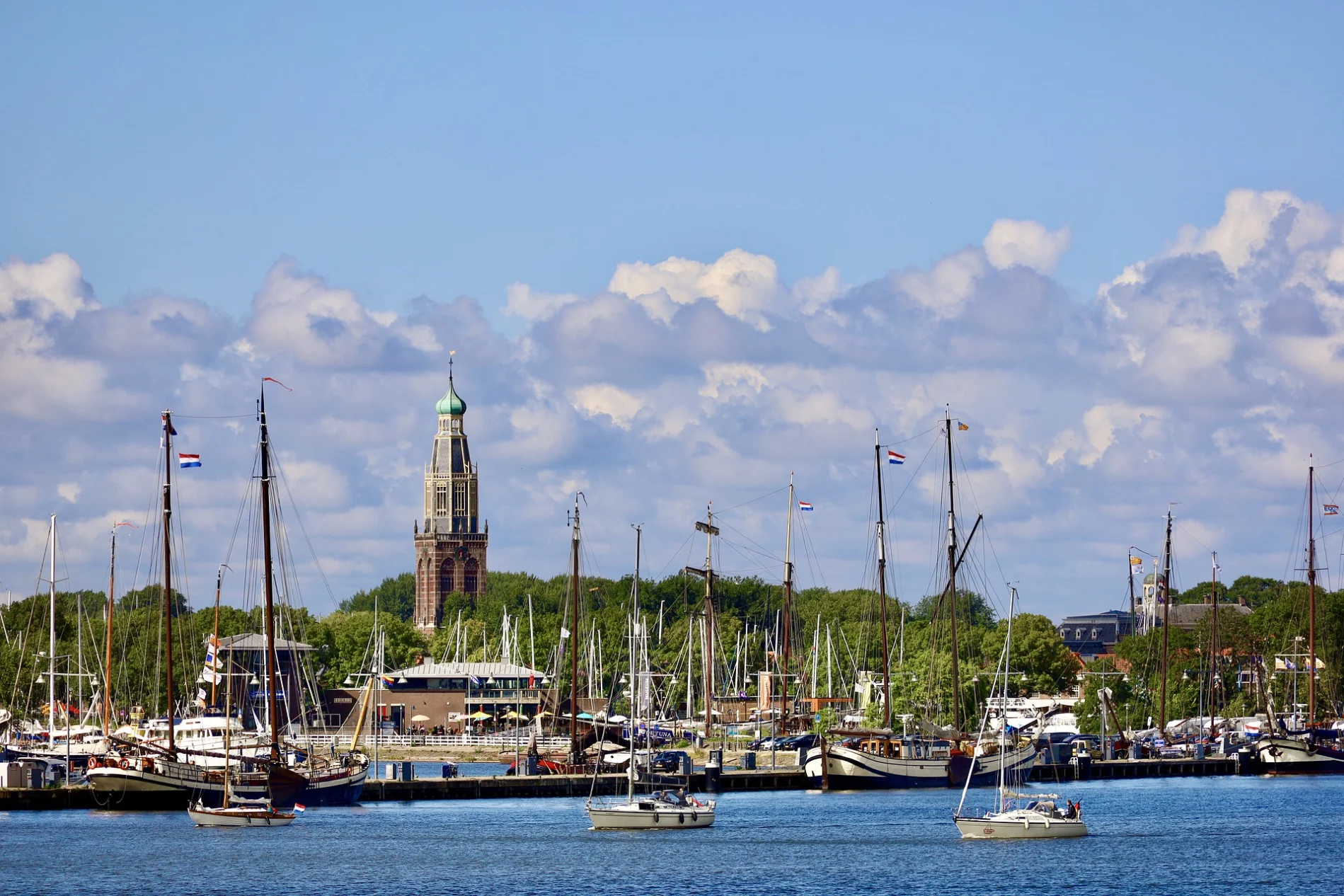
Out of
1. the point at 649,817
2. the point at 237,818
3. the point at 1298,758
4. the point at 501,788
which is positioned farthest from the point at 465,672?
the point at 649,817

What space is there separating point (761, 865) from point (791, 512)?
192 ft

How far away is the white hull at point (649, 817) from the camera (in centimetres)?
9238

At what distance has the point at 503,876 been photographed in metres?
78.0

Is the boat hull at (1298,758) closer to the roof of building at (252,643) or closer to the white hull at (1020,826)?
the white hull at (1020,826)

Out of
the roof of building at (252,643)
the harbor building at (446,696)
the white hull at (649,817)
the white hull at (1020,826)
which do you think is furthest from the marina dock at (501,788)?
the roof of building at (252,643)

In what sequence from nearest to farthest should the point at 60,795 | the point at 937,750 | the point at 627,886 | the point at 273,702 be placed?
the point at 627,886
the point at 273,702
the point at 60,795
the point at 937,750

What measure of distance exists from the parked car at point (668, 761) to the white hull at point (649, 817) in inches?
451

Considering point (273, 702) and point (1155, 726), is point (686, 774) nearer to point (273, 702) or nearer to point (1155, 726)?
point (273, 702)

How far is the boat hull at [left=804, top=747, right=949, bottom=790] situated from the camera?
118 meters

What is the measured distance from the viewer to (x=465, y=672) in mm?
185750

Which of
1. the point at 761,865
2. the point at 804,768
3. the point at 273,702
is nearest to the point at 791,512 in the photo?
the point at 804,768

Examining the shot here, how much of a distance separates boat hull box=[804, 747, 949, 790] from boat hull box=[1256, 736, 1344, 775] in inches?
1503

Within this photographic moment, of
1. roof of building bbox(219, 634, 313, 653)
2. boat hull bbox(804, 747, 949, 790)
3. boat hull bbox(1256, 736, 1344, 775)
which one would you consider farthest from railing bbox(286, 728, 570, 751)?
boat hull bbox(1256, 736, 1344, 775)

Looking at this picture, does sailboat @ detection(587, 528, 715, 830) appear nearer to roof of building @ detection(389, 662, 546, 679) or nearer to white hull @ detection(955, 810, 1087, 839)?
white hull @ detection(955, 810, 1087, 839)
